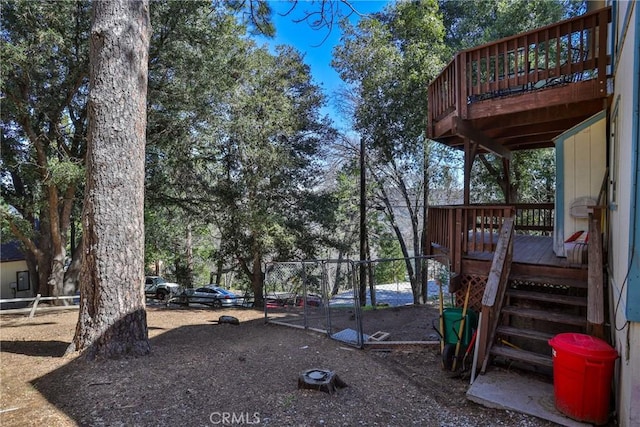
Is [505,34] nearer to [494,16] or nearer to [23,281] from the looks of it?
[494,16]

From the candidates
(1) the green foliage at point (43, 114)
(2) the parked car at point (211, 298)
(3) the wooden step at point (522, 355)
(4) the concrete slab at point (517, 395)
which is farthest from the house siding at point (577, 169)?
(2) the parked car at point (211, 298)

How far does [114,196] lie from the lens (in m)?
4.55

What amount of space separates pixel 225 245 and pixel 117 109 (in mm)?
9214

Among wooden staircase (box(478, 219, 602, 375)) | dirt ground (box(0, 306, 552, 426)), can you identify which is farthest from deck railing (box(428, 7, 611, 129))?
dirt ground (box(0, 306, 552, 426))

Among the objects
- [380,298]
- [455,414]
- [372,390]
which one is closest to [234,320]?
[372,390]

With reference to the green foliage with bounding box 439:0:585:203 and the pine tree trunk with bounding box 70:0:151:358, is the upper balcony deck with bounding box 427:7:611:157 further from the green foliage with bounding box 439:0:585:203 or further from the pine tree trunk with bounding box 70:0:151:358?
the pine tree trunk with bounding box 70:0:151:358

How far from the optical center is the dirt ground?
10.1ft

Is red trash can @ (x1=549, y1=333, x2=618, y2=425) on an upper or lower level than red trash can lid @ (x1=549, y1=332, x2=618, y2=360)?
lower

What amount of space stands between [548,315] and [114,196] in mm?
5268

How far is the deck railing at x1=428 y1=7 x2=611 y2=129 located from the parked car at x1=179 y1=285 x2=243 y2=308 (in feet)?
34.4

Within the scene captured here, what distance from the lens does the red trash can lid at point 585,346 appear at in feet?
9.62

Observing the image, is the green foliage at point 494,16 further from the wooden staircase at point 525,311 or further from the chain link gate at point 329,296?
the wooden staircase at point 525,311

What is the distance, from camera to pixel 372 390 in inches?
152

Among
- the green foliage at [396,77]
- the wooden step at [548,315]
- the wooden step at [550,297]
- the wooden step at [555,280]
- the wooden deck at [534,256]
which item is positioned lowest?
the wooden step at [548,315]
